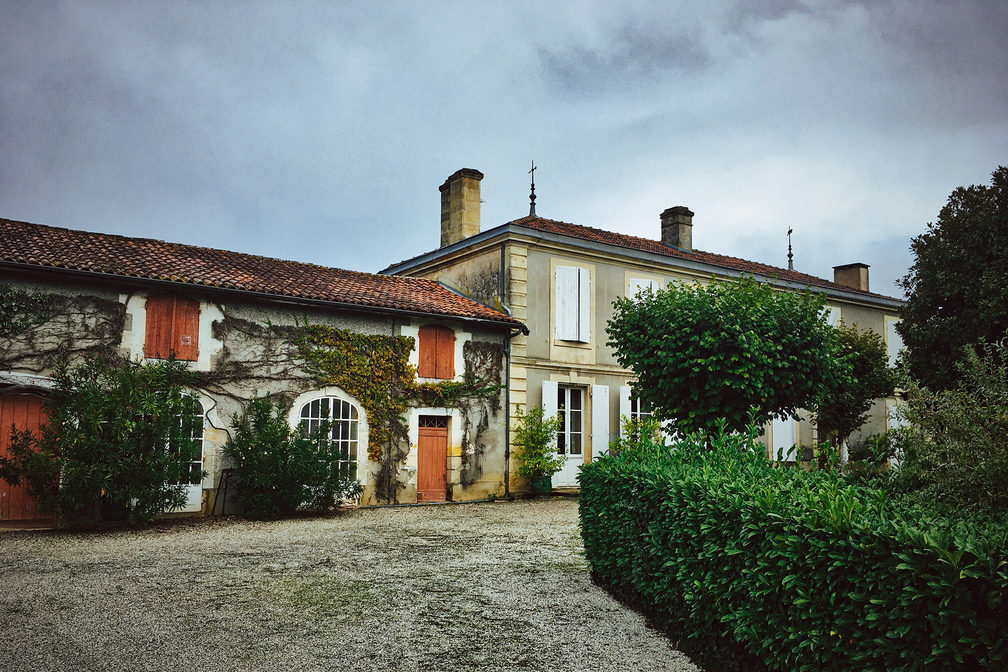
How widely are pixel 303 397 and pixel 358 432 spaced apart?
47.9 inches

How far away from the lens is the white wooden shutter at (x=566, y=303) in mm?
16734

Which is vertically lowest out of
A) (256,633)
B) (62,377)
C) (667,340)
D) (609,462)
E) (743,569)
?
(256,633)

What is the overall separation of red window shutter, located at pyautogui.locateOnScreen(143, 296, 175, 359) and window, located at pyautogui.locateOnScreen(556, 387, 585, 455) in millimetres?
7979

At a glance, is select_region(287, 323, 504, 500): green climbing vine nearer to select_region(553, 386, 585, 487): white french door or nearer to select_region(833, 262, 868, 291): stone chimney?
select_region(553, 386, 585, 487): white french door

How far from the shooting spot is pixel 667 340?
37.5 feet

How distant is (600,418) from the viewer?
1680cm

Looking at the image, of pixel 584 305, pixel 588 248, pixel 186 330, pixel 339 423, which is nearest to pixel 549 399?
pixel 584 305

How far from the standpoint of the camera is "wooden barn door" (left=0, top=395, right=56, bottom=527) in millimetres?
10797

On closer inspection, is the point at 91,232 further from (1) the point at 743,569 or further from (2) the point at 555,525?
(1) the point at 743,569

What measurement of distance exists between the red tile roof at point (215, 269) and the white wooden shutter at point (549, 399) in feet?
5.16

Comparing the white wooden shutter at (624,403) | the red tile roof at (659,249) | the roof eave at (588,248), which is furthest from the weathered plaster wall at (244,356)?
the red tile roof at (659,249)

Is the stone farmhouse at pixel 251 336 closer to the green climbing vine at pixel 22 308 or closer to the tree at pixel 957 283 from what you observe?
the green climbing vine at pixel 22 308

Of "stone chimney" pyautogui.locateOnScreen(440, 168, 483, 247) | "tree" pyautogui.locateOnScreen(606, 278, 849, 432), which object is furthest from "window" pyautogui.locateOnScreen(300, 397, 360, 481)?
"stone chimney" pyautogui.locateOnScreen(440, 168, 483, 247)

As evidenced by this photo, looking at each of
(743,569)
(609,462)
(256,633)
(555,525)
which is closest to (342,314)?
(555,525)
